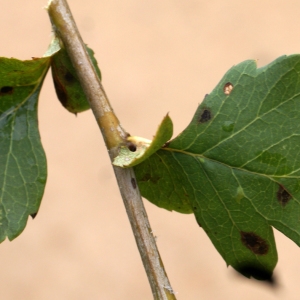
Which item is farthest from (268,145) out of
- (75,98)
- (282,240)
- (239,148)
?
(282,240)

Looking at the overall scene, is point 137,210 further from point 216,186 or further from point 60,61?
point 60,61

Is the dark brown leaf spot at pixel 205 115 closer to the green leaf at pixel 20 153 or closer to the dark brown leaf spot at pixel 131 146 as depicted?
the dark brown leaf spot at pixel 131 146

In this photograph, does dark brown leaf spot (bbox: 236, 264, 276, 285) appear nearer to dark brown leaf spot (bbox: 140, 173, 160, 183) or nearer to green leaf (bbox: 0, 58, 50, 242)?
dark brown leaf spot (bbox: 140, 173, 160, 183)

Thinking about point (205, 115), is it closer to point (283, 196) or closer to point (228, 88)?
point (228, 88)

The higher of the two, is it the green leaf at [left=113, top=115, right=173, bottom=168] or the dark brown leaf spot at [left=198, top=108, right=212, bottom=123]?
the dark brown leaf spot at [left=198, top=108, right=212, bottom=123]

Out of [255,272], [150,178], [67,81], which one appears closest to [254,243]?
[255,272]

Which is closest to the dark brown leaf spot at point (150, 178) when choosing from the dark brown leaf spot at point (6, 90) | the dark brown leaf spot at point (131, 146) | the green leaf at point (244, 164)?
the green leaf at point (244, 164)

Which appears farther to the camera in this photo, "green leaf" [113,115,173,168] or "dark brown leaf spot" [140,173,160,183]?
"dark brown leaf spot" [140,173,160,183]

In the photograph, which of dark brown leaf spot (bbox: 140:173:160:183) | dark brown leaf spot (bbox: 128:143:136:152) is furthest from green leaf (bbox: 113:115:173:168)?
dark brown leaf spot (bbox: 140:173:160:183)
